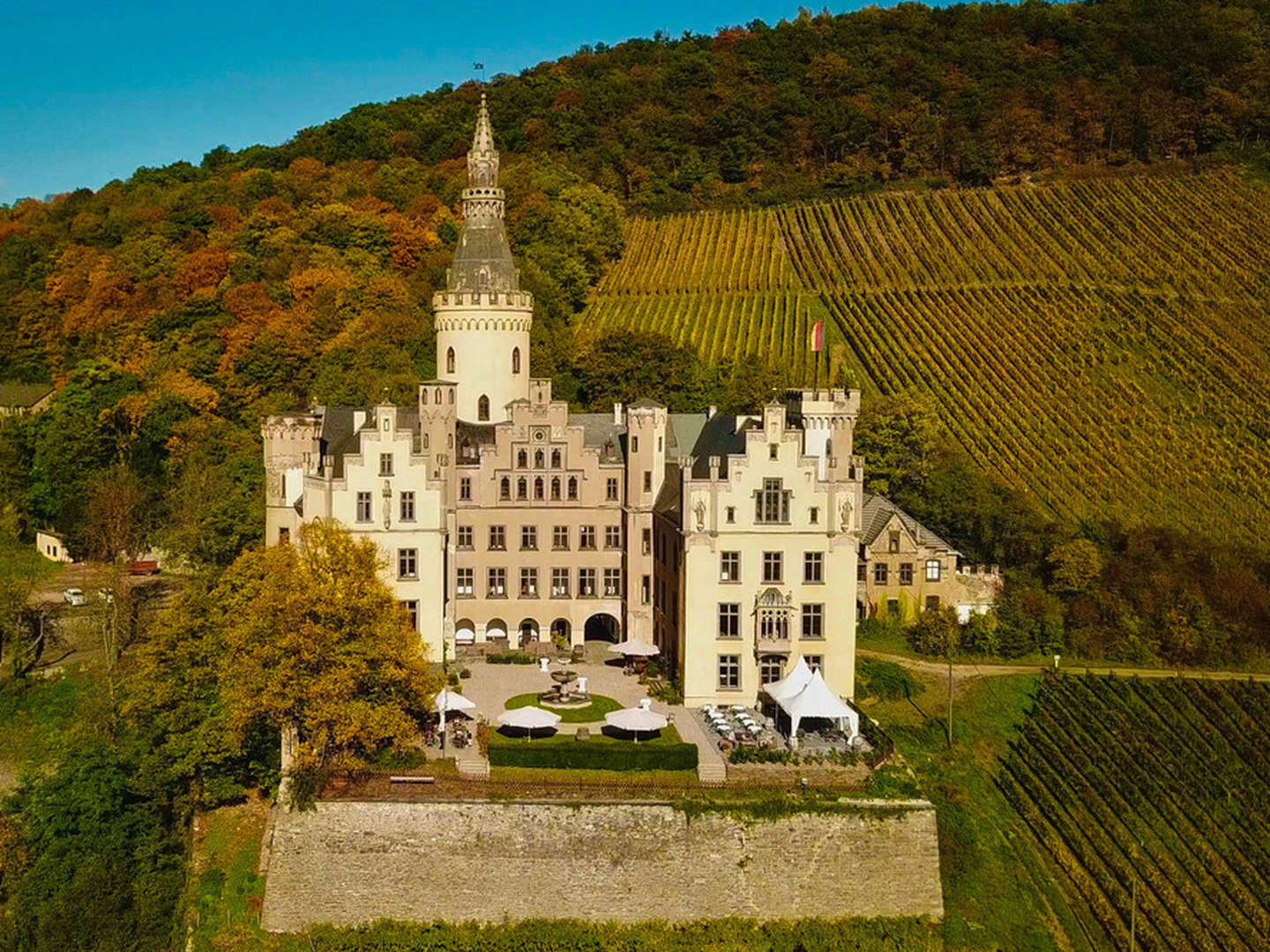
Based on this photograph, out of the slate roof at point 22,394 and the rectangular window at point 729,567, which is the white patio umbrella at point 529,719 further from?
the slate roof at point 22,394

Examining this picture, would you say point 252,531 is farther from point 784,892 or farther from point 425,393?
point 784,892

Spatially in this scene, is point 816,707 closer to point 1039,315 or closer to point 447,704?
point 447,704

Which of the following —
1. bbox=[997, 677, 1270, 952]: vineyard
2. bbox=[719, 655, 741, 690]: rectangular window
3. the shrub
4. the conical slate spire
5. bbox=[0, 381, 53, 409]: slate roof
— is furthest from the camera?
bbox=[0, 381, 53, 409]: slate roof

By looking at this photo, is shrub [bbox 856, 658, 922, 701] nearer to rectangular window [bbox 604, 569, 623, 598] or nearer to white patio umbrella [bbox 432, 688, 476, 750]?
rectangular window [bbox 604, 569, 623, 598]

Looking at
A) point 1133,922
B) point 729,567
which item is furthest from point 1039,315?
point 1133,922

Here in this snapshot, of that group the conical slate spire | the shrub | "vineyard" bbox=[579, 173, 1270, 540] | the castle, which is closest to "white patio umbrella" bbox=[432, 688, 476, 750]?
the castle

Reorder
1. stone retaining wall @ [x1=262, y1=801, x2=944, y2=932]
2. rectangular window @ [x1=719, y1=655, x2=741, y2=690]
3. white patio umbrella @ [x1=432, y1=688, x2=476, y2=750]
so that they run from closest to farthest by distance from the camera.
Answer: stone retaining wall @ [x1=262, y1=801, x2=944, y2=932] < white patio umbrella @ [x1=432, y1=688, x2=476, y2=750] < rectangular window @ [x1=719, y1=655, x2=741, y2=690]

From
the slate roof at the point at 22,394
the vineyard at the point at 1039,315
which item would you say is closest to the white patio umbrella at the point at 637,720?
the vineyard at the point at 1039,315
